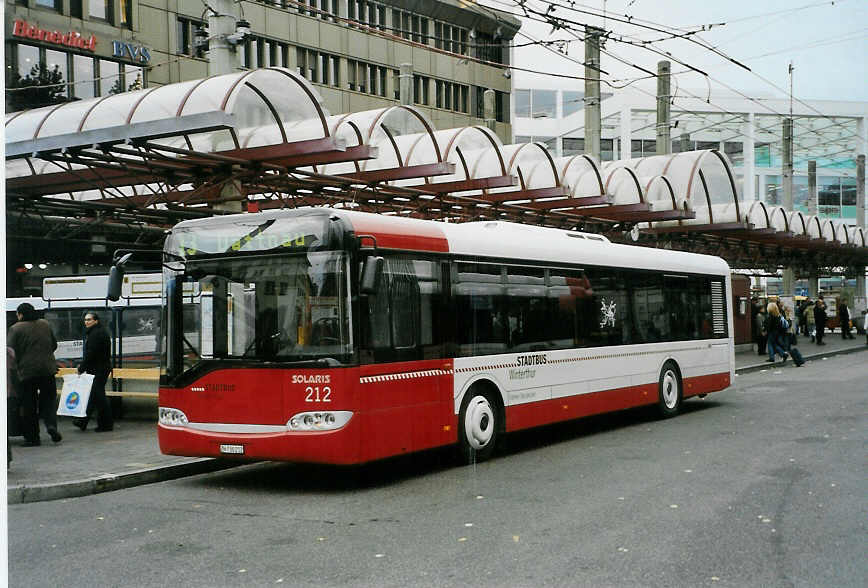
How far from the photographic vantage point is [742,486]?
913 centimetres

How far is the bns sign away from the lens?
1300 inches

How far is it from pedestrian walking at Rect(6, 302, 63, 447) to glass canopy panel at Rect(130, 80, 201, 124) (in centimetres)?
322

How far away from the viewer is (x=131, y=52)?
33.8 metres

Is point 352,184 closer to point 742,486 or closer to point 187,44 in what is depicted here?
point 742,486

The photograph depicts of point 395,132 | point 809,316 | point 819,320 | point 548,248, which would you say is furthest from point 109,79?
point 809,316

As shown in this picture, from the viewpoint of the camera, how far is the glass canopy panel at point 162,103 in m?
13.8

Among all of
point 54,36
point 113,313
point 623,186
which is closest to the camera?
point 113,313

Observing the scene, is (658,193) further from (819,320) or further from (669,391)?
(819,320)

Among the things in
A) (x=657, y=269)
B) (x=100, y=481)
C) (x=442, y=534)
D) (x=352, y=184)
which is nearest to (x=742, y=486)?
(x=442, y=534)

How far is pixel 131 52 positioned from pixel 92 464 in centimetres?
2589

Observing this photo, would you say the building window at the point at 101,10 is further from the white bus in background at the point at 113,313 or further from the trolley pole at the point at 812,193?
the trolley pole at the point at 812,193

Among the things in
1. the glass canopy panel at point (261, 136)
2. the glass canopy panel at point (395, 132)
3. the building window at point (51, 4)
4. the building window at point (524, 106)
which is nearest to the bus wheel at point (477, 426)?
the glass canopy panel at point (261, 136)

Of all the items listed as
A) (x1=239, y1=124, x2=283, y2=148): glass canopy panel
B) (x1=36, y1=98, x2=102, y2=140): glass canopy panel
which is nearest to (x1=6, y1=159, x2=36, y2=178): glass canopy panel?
(x1=36, y1=98, x2=102, y2=140): glass canopy panel

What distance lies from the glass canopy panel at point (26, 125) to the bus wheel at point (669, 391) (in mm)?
10435
